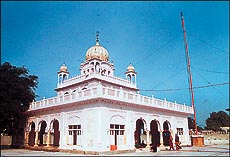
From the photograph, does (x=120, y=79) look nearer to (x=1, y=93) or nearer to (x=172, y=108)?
(x=172, y=108)

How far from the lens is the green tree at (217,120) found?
5118cm

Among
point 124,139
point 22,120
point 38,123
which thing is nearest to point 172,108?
point 124,139

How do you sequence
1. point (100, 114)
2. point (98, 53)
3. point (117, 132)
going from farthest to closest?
point (98, 53), point (117, 132), point (100, 114)

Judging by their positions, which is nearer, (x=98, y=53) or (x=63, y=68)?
(x=98, y=53)

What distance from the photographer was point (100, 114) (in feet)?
58.0

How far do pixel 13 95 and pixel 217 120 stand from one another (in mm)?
46257

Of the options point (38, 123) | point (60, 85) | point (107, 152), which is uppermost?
point (60, 85)

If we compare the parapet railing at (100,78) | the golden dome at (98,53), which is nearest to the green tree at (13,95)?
the parapet railing at (100,78)

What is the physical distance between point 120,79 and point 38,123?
9960 millimetres

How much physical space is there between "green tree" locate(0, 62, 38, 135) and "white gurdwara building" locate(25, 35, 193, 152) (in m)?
1.13

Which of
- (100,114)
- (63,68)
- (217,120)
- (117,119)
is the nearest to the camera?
(100,114)

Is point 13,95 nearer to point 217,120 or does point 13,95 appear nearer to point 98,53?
point 98,53

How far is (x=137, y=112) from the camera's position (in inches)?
827

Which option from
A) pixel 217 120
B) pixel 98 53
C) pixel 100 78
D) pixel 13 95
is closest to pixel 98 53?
pixel 98 53
